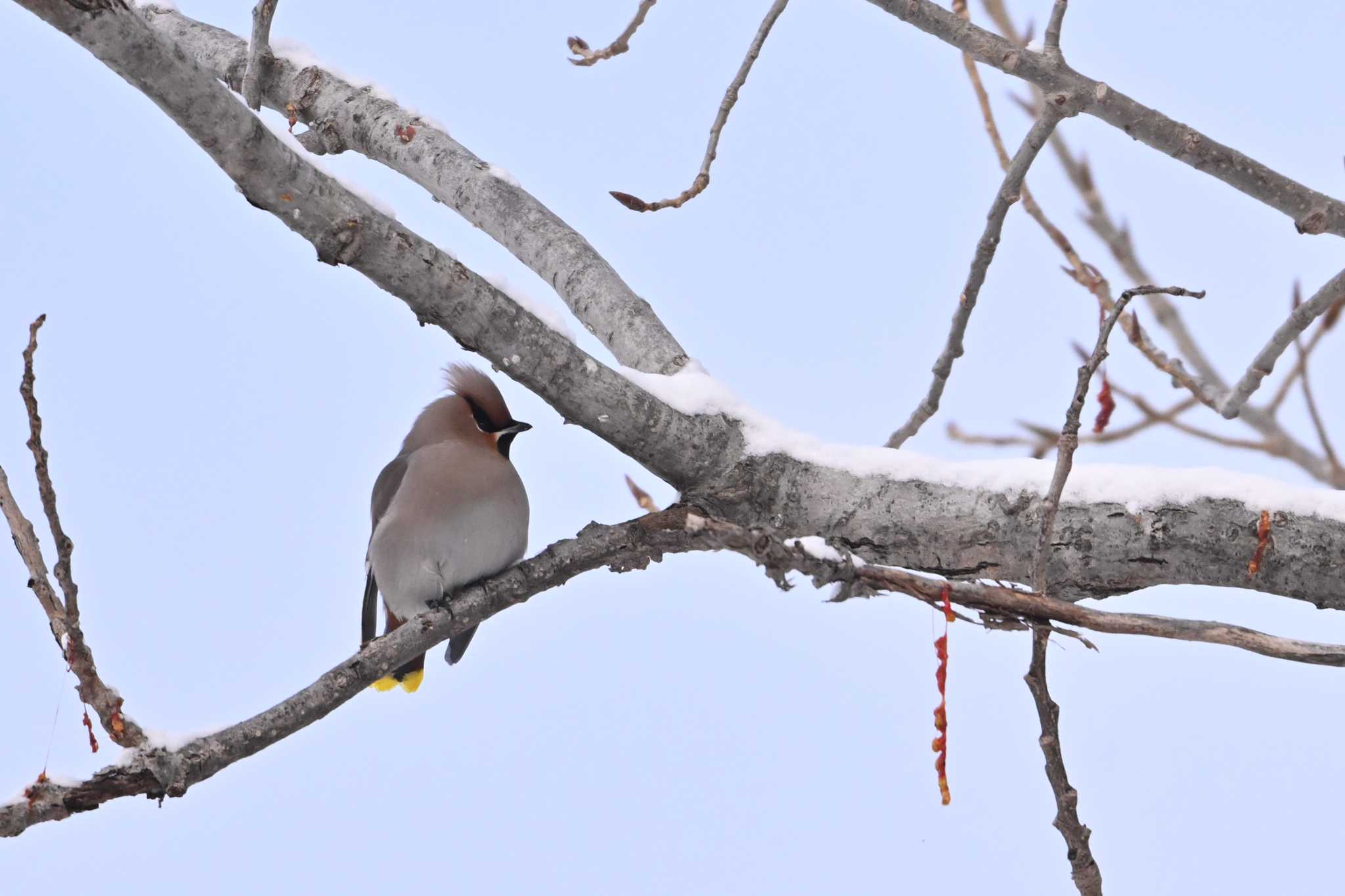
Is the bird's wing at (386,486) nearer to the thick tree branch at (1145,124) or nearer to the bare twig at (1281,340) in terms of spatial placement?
the thick tree branch at (1145,124)

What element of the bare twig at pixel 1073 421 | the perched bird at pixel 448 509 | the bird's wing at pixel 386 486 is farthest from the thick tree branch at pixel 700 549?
the bird's wing at pixel 386 486

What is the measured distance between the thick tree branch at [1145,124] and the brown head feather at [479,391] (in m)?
1.49

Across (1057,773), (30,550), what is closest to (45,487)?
(30,550)

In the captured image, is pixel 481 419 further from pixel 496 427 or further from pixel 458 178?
pixel 458 178

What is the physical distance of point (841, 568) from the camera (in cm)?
214

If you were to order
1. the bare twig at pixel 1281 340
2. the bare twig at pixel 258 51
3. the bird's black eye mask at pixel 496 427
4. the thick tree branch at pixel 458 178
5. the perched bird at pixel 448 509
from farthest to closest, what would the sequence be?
the bird's black eye mask at pixel 496 427, the thick tree branch at pixel 458 178, the perched bird at pixel 448 509, the bare twig at pixel 258 51, the bare twig at pixel 1281 340

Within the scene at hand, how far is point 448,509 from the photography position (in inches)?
130

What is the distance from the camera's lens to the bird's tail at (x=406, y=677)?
11.6 feet

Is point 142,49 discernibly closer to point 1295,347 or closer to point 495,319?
point 495,319

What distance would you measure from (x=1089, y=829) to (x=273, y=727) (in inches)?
52.8

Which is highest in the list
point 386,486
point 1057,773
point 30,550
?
point 386,486

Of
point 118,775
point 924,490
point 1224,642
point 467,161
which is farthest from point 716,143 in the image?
point 118,775

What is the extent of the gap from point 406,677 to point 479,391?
83 centimetres

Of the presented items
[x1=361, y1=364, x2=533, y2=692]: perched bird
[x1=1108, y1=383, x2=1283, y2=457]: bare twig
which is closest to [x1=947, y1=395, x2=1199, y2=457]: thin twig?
[x1=1108, y1=383, x2=1283, y2=457]: bare twig
